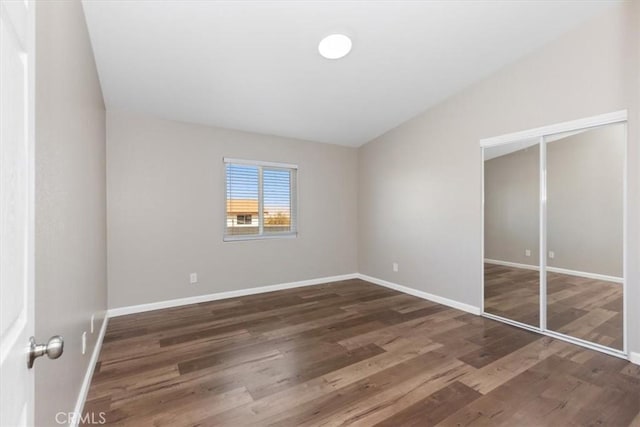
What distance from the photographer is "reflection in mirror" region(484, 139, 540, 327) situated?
10.2 feet

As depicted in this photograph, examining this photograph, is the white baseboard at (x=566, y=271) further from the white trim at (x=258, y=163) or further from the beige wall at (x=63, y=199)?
the beige wall at (x=63, y=199)

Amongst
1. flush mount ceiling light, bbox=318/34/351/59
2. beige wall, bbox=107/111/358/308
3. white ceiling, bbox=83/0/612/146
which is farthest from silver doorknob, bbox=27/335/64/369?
beige wall, bbox=107/111/358/308

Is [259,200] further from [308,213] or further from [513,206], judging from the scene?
[513,206]

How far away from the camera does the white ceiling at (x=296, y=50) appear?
7.41 feet

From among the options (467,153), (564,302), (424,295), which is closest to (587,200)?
(564,302)

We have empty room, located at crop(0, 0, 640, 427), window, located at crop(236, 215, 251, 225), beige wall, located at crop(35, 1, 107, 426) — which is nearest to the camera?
beige wall, located at crop(35, 1, 107, 426)

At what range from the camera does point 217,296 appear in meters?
3.97

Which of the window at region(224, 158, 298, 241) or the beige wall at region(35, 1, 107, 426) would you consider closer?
the beige wall at region(35, 1, 107, 426)

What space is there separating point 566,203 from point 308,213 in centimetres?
319

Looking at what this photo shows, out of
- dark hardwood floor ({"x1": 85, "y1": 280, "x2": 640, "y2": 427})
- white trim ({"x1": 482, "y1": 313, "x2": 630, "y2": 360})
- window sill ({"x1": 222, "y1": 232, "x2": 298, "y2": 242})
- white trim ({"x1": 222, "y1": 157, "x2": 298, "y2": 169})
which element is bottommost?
dark hardwood floor ({"x1": 85, "y1": 280, "x2": 640, "y2": 427})

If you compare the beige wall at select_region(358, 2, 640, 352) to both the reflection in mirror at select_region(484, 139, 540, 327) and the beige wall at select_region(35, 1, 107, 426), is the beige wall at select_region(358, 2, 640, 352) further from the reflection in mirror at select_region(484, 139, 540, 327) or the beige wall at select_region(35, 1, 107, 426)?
the beige wall at select_region(35, 1, 107, 426)

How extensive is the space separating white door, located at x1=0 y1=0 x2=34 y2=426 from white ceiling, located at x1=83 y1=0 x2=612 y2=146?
1861mm

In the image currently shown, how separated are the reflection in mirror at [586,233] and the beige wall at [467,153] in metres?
0.19

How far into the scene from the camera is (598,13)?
2.54 m
